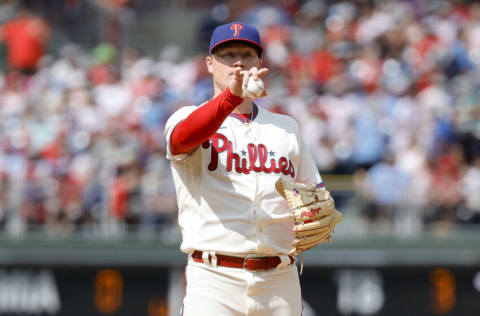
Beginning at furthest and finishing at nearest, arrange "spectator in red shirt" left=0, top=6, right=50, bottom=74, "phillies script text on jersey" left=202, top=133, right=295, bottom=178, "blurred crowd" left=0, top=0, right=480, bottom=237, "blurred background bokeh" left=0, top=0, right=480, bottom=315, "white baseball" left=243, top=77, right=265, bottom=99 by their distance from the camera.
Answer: "spectator in red shirt" left=0, top=6, right=50, bottom=74, "blurred crowd" left=0, top=0, right=480, bottom=237, "blurred background bokeh" left=0, top=0, right=480, bottom=315, "phillies script text on jersey" left=202, top=133, right=295, bottom=178, "white baseball" left=243, top=77, right=265, bottom=99

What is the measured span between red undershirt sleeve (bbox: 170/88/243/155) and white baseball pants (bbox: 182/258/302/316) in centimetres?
59

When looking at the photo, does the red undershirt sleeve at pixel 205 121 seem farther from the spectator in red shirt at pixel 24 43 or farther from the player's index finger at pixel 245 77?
the spectator in red shirt at pixel 24 43

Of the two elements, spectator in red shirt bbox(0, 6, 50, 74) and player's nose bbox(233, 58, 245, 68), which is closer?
player's nose bbox(233, 58, 245, 68)

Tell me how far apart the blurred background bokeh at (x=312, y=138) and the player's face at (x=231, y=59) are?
446 cm

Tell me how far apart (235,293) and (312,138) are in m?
5.26

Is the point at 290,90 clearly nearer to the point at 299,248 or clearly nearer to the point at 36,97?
the point at 36,97

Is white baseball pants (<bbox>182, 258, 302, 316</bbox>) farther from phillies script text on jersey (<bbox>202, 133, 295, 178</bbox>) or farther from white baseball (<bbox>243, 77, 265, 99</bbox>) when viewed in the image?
white baseball (<bbox>243, 77, 265, 99</bbox>)

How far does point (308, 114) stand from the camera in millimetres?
9109

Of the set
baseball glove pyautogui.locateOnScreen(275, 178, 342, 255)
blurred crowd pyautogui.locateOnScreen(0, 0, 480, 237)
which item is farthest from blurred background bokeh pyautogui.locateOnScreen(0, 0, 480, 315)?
baseball glove pyautogui.locateOnScreen(275, 178, 342, 255)

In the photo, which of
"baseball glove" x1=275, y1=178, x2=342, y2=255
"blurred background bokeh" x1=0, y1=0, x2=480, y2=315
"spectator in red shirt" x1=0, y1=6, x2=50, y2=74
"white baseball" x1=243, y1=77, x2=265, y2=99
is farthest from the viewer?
"spectator in red shirt" x1=0, y1=6, x2=50, y2=74

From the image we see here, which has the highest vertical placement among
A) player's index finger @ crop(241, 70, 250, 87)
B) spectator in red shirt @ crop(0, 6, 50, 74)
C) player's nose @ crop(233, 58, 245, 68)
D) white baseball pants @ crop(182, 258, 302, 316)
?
spectator in red shirt @ crop(0, 6, 50, 74)

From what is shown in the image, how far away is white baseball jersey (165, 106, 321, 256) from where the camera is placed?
11.8 feet

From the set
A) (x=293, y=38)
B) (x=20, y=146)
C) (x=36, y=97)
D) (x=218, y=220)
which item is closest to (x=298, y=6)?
(x=293, y=38)

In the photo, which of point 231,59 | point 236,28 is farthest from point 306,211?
point 236,28
